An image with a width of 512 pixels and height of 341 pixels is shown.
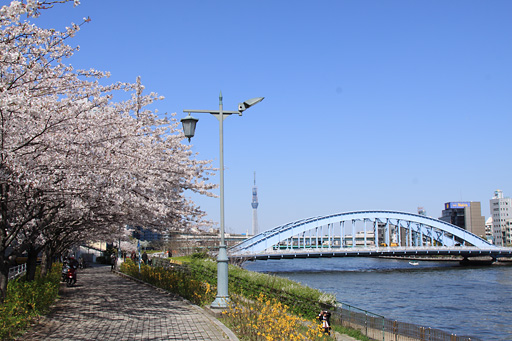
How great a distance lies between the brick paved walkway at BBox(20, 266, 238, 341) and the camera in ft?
35.9

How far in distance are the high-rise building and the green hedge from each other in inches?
6858

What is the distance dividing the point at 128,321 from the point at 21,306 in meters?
2.69

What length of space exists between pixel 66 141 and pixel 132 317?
5759mm

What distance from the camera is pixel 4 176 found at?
9.90 m

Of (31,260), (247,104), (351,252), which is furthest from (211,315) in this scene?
(351,252)

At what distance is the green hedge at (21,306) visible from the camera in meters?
9.97

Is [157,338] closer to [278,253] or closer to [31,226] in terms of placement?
[31,226]

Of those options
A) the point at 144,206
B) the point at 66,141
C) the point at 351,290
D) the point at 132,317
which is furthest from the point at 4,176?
the point at 351,290

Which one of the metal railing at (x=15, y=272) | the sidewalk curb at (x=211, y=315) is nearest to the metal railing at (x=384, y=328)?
the sidewalk curb at (x=211, y=315)

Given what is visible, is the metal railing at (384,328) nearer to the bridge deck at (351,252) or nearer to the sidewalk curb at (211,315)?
the sidewalk curb at (211,315)

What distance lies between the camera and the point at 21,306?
Answer: 1228 cm

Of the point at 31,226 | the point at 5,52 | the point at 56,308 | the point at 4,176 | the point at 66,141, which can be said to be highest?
the point at 5,52

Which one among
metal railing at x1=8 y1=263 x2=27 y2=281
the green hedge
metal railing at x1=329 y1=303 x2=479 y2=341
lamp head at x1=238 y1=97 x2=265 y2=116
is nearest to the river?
metal railing at x1=329 y1=303 x2=479 y2=341

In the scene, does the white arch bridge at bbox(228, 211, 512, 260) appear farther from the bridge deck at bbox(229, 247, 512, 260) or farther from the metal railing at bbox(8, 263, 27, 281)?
the metal railing at bbox(8, 263, 27, 281)
